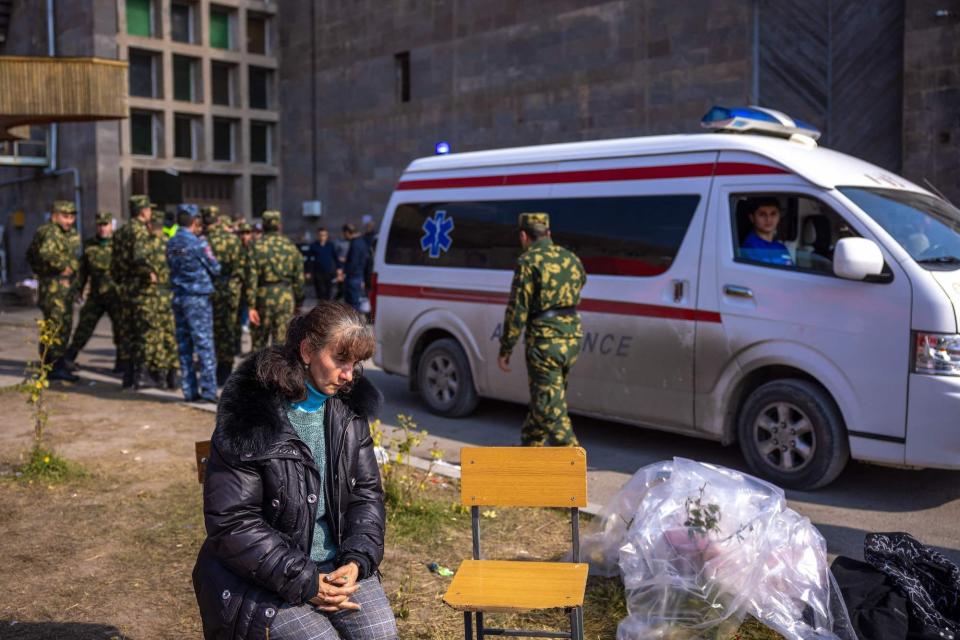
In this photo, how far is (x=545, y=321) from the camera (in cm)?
689

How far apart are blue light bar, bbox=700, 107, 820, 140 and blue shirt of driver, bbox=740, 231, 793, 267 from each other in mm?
877

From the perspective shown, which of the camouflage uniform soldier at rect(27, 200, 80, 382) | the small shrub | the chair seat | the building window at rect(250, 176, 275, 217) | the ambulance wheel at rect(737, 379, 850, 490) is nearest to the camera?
the chair seat

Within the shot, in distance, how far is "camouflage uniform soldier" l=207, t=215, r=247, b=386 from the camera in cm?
1102

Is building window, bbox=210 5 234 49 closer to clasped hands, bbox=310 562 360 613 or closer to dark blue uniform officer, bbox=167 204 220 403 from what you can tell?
dark blue uniform officer, bbox=167 204 220 403

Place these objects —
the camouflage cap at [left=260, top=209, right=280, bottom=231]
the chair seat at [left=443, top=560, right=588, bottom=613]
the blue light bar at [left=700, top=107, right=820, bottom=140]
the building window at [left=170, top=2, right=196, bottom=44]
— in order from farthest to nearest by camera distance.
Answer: the building window at [left=170, top=2, right=196, bottom=44], the camouflage cap at [left=260, top=209, right=280, bottom=231], the blue light bar at [left=700, top=107, right=820, bottom=140], the chair seat at [left=443, top=560, right=588, bottom=613]

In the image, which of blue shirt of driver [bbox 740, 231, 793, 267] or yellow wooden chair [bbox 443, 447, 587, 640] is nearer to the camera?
yellow wooden chair [bbox 443, 447, 587, 640]

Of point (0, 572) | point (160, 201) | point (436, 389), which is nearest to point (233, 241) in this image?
point (436, 389)

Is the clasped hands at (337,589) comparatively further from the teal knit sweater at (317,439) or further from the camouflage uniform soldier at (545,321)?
the camouflage uniform soldier at (545,321)

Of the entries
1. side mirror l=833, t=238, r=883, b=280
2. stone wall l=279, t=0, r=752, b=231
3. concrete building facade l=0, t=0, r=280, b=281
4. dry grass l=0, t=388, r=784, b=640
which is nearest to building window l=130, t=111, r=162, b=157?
concrete building facade l=0, t=0, r=280, b=281

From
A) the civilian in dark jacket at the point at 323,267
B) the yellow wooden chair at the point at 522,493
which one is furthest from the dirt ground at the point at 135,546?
the civilian in dark jacket at the point at 323,267

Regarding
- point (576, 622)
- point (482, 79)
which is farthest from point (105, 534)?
point (482, 79)

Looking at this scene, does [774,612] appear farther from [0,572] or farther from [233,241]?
[233,241]

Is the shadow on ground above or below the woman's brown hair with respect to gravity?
below

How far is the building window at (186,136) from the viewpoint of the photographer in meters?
21.8
